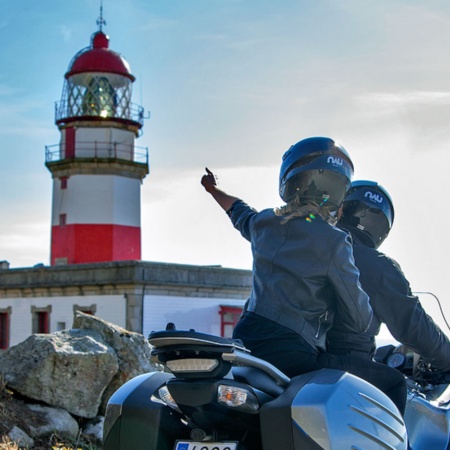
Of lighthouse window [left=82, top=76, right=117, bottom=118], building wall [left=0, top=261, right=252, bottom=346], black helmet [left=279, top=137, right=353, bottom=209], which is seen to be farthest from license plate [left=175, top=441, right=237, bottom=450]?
lighthouse window [left=82, top=76, right=117, bottom=118]

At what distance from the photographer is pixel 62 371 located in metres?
7.07

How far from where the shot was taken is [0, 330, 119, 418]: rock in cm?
691

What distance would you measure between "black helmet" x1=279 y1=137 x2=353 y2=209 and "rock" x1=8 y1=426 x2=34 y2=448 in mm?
2981

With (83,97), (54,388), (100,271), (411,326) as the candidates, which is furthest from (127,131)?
(411,326)

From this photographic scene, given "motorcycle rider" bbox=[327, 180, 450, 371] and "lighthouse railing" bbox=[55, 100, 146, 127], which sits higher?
"lighthouse railing" bbox=[55, 100, 146, 127]

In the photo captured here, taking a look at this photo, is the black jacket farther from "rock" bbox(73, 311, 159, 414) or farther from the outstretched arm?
Result: "rock" bbox(73, 311, 159, 414)

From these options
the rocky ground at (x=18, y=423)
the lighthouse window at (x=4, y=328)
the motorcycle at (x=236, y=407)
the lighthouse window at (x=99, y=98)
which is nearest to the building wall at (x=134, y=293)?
the lighthouse window at (x=4, y=328)

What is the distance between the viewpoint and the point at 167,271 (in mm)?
34500

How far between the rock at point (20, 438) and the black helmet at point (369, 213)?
2798 mm

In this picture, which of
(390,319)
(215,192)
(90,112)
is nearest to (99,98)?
(90,112)

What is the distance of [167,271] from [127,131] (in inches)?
416

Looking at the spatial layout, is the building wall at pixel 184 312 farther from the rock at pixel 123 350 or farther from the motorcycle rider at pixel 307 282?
the motorcycle rider at pixel 307 282

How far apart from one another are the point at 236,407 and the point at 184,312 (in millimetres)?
31887

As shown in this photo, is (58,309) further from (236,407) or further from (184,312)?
(236,407)
